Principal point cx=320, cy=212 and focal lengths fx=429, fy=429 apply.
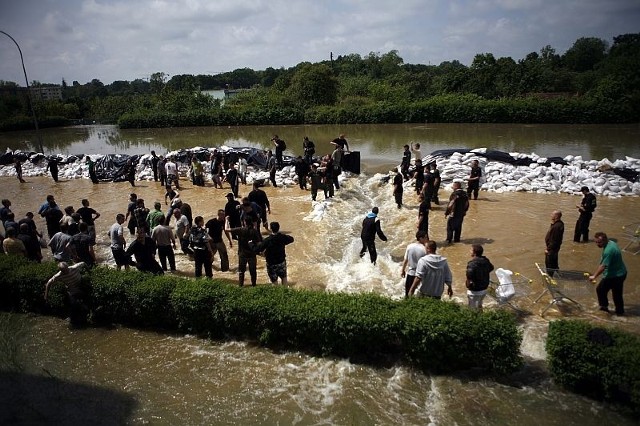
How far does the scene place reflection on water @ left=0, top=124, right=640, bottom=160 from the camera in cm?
2462

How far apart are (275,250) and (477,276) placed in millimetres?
3601

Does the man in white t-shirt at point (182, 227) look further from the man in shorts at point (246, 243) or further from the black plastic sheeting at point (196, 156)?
the black plastic sheeting at point (196, 156)

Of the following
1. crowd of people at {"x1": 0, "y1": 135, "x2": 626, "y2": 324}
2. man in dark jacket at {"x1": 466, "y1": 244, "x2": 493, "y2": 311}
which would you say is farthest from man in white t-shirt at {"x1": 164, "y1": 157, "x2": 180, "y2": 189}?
man in dark jacket at {"x1": 466, "y1": 244, "x2": 493, "y2": 311}

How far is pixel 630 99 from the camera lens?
3148cm

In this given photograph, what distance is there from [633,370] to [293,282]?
20.0ft

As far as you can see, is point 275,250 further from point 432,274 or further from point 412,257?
point 432,274

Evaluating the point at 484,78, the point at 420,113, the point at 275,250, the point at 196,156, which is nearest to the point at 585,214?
the point at 275,250

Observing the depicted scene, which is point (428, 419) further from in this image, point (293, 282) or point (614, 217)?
point (614, 217)

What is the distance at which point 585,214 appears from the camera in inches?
398

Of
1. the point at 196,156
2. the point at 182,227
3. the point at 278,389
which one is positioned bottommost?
the point at 278,389

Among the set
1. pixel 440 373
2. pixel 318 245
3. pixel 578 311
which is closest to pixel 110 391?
pixel 440 373

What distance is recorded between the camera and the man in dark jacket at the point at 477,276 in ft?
22.3

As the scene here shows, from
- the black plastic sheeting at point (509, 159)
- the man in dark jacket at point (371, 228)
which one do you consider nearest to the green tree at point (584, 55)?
the black plastic sheeting at point (509, 159)

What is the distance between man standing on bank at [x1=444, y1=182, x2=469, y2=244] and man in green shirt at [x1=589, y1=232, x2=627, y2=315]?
3475 millimetres
